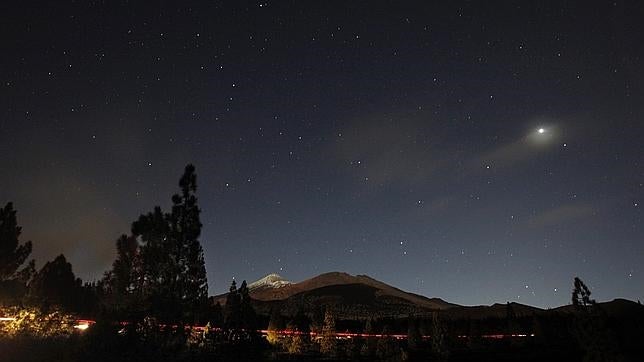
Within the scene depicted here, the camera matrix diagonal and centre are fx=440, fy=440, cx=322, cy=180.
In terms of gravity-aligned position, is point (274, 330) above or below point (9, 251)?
below

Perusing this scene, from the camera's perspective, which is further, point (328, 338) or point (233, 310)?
point (328, 338)

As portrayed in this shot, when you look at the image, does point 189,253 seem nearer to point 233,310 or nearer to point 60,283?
point 233,310

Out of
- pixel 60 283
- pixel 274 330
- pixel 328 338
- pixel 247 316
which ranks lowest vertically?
pixel 328 338

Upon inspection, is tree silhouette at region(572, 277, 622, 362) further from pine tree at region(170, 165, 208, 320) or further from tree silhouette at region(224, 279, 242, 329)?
tree silhouette at region(224, 279, 242, 329)

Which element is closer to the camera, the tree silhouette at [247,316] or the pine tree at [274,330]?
the tree silhouette at [247,316]

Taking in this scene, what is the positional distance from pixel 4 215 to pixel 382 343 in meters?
34.4

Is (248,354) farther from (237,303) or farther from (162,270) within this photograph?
(162,270)

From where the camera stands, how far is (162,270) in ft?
69.4

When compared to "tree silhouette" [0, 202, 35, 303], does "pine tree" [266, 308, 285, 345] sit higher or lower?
lower

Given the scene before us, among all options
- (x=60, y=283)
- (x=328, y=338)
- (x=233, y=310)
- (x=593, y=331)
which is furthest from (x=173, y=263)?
(x=60, y=283)

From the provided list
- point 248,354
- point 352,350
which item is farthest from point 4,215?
point 352,350

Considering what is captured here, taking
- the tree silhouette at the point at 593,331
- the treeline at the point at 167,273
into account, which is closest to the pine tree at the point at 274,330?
the treeline at the point at 167,273

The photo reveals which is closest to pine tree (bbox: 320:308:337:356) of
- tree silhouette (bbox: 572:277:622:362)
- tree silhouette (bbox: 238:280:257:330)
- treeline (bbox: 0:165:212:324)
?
tree silhouette (bbox: 238:280:257:330)

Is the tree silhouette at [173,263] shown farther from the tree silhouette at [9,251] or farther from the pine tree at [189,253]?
the tree silhouette at [9,251]
